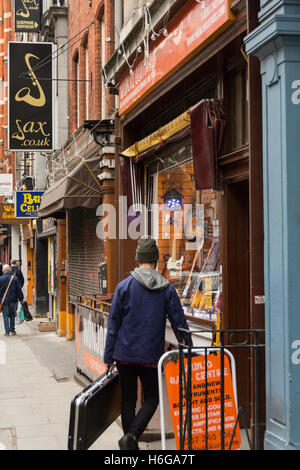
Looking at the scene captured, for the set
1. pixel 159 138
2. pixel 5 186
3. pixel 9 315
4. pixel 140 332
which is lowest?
pixel 9 315

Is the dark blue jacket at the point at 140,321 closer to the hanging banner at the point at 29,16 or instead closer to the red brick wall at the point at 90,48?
the red brick wall at the point at 90,48

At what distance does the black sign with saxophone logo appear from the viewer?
50.0 feet

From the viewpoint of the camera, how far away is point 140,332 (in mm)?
5812

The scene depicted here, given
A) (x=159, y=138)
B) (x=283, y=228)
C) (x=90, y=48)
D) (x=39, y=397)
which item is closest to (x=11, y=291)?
(x=90, y=48)

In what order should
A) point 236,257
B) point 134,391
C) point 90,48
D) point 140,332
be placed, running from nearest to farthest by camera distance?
point 140,332
point 134,391
point 236,257
point 90,48

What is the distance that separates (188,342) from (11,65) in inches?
452

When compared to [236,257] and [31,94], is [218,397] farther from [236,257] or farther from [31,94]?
[31,94]

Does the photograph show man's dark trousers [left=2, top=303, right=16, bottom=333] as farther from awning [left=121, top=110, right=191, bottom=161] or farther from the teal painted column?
the teal painted column

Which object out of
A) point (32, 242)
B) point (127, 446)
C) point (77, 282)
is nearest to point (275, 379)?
point (127, 446)

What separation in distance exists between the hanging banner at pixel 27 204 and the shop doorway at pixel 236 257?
45.4ft

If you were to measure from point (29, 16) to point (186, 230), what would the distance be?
14554mm

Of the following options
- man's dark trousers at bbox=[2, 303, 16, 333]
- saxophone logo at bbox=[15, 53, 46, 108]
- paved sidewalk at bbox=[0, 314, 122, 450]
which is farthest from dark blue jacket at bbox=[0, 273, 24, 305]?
saxophone logo at bbox=[15, 53, 46, 108]

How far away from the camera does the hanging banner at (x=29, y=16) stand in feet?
69.1

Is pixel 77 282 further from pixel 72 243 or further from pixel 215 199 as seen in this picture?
pixel 215 199
